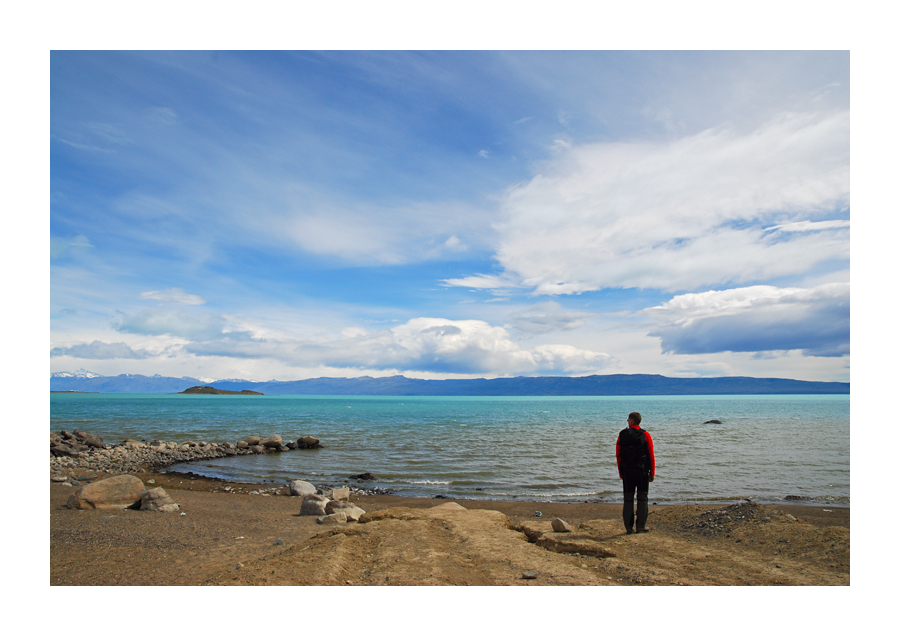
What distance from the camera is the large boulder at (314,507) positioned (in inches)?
470

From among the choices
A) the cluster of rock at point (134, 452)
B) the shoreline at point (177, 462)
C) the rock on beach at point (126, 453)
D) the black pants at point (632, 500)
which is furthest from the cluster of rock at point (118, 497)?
the black pants at point (632, 500)

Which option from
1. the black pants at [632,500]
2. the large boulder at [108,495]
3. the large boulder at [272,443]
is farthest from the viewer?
the large boulder at [272,443]

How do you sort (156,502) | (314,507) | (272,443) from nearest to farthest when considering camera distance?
(156,502) < (314,507) < (272,443)

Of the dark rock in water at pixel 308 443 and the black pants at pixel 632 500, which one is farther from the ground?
the black pants at pixel 632 500

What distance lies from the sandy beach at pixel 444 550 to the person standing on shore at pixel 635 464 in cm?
44

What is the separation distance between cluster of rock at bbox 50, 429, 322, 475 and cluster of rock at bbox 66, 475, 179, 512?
1077cm

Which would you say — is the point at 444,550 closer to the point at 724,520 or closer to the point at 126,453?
the point at 724,520

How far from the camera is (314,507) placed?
12016mm

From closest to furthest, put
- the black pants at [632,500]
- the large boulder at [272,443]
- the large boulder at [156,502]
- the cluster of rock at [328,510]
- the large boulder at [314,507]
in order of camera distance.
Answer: the black pants at [632,500]
the cluster of rock at [328,510]
the large boulder at [156,502]
the large boulder at [314,507]
the large boulder at [272,443]

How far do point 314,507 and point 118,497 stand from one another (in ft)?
16.5

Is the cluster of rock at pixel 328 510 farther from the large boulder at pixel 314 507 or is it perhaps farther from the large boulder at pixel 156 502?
the large boulder at pixel 156 502

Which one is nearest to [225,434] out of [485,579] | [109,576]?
[109,576]

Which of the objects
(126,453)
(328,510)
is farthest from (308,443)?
(328,510)

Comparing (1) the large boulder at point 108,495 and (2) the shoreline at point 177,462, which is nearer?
(1) the large boulder at point 108,495
